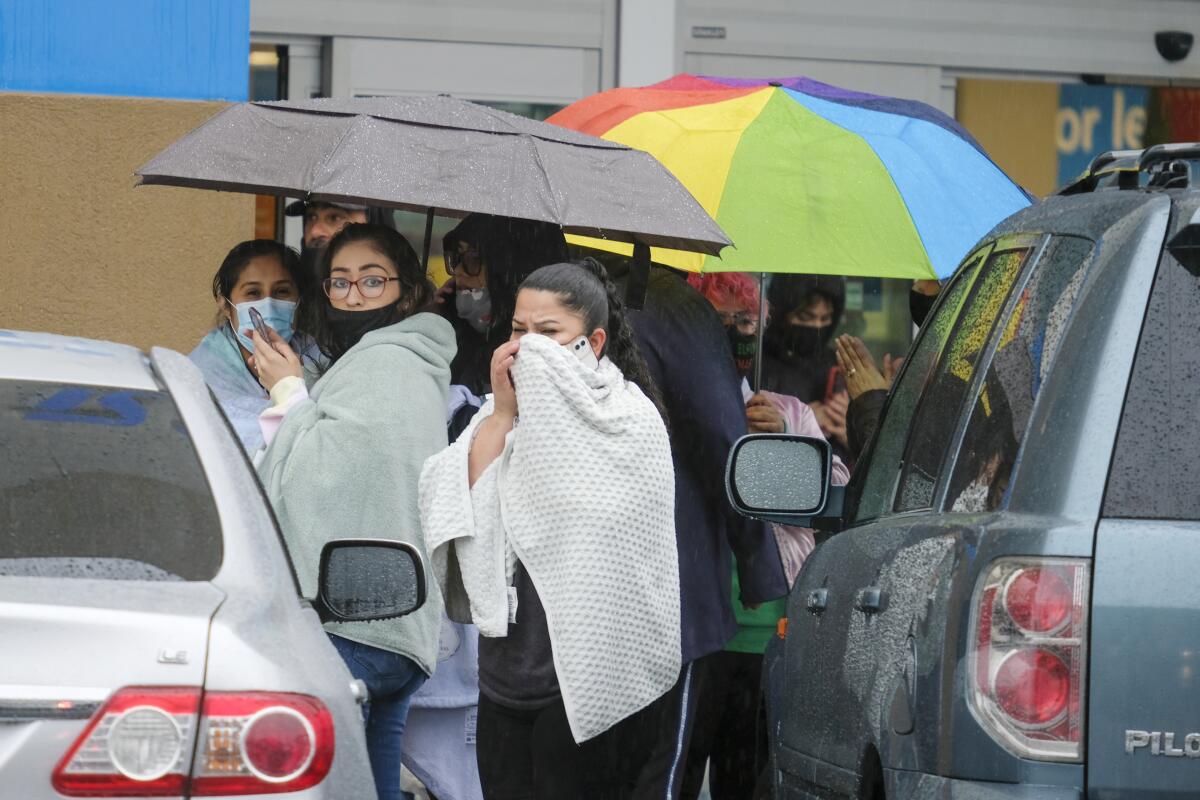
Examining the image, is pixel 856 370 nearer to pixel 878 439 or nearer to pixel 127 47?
pixel 878 439

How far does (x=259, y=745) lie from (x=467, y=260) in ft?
11.6

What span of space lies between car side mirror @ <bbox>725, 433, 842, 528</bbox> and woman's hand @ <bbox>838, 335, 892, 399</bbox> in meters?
3.07

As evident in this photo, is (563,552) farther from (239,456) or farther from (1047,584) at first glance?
(1047,584)

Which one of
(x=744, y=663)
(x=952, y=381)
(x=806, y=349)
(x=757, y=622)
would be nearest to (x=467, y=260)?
(x=757, y=622)

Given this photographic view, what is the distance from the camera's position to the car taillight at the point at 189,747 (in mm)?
2719

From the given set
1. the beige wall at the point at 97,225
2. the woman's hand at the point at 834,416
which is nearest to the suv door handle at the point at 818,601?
the woman's hand at the point at 834,416

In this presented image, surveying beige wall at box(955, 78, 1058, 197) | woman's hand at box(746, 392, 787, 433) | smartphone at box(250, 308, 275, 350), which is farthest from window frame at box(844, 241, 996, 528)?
beige wall at box(955, 78, 1058, 197)

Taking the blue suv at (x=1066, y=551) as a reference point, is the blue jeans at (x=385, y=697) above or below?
below

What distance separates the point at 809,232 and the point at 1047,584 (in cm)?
383

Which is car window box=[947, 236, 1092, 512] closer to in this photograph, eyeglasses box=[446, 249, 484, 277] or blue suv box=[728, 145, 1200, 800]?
blue suv box=[728, 145, 1200, 800]

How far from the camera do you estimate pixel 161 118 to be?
28.2 feet

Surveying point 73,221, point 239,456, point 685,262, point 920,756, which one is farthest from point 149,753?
point 73,221

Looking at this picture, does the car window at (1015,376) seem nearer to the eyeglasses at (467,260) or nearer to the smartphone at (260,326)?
the smartphone at (260,326)

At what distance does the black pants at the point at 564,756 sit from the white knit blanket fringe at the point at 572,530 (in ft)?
0.40
